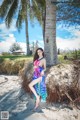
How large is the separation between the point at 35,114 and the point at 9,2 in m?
17.3

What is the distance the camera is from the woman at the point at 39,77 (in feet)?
27.6

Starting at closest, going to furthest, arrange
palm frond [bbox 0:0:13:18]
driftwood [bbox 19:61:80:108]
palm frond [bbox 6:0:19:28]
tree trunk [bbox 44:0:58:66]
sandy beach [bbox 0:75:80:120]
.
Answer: sandy beach [bbox 0:75:80:120] < driftwood [bbox 19:61:80:108] < tree trunk [bbox 44:0:58:66] < palm frond [bbox 0:0:13:18] < palm frond [bbox 6:0:19:28]

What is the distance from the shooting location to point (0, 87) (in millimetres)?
14234

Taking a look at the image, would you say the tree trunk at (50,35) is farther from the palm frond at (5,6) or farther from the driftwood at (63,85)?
the palm frond at (5,6)

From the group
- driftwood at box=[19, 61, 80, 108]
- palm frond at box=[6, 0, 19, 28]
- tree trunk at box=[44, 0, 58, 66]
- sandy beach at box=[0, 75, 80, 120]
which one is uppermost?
palm frond at box=[6, 0, 19, 28]

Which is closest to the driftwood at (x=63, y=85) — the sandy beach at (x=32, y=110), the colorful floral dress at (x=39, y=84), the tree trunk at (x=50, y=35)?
the sandy beach at (x=32, y=110)

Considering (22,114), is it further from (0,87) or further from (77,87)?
(0,87)

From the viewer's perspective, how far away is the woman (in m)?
8.41

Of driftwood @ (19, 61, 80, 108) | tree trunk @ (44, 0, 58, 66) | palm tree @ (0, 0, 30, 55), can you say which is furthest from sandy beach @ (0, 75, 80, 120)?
palm tree @ (0, 0, 30, 55)

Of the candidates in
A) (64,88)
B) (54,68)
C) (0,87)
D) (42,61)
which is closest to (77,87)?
(64,88)

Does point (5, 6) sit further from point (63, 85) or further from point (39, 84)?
point (39, 84)

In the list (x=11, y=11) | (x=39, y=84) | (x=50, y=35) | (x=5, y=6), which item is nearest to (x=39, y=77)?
(x=39, y=84)

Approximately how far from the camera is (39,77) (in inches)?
332

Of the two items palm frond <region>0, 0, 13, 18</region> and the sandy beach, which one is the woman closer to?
the sandy beach
